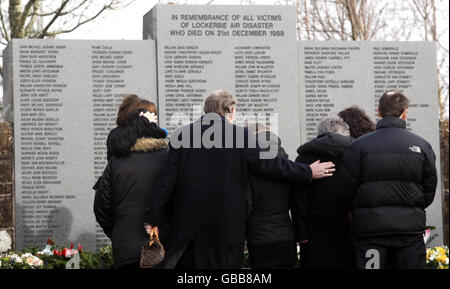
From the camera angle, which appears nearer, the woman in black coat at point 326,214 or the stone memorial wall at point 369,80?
the woman in black coat at point 326,214

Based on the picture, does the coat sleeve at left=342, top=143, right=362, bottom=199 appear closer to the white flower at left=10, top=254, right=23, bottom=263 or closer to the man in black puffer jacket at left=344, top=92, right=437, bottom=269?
the man in black puffer jacket at left=344, top=92, right=437, bottom=269

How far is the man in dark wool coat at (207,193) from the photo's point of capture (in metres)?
4.26

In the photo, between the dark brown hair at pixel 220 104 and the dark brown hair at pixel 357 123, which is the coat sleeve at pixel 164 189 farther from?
the dark brown hair at pixel 357 123

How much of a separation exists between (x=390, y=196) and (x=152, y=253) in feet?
5.43

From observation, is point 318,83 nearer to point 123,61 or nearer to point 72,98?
point 123,61

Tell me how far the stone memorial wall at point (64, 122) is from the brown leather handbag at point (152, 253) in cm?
345

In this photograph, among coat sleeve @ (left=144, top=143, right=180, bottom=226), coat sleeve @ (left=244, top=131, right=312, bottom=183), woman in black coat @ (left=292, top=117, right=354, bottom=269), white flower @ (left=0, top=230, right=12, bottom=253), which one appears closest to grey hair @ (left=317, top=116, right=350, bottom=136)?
woman in black coat @ (left=292, top=117, right=354, bottom=269)

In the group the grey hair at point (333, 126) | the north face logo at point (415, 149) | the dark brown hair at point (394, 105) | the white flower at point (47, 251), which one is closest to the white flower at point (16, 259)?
the white flower at point (47, 251)

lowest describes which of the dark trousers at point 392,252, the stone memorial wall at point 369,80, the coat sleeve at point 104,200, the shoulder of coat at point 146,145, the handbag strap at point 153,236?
the dark trousers at point 392,252

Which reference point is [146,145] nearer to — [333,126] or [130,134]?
[130,134]

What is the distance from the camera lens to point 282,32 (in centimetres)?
812
